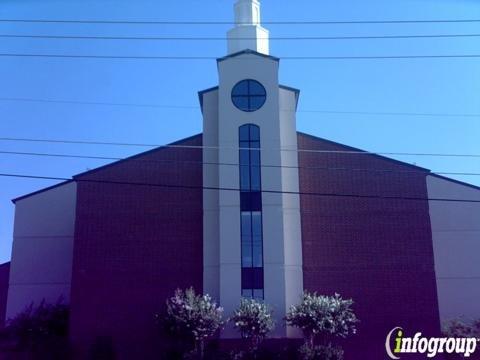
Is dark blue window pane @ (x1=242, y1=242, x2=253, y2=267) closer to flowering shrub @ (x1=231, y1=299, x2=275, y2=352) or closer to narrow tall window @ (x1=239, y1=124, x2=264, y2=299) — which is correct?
narrow tall window @ (x1=239, y1=124, x2=264, y2=299)

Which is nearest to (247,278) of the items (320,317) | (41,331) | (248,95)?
(320,317)

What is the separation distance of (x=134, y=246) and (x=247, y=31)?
13459 millimetres

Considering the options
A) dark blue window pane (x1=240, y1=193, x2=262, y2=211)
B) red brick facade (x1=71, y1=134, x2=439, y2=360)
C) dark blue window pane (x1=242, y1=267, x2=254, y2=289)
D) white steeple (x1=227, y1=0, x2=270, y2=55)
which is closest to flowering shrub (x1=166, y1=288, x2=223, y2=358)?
dark blue window pane (x1=242, y1=267, x2=254, y2=289)

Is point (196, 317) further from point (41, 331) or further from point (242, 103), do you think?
point (242, 103)

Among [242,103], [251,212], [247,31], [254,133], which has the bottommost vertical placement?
[251,212]

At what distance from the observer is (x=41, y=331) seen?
32.9 m

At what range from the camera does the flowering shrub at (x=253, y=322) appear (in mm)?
29359

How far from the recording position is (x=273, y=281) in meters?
31.7

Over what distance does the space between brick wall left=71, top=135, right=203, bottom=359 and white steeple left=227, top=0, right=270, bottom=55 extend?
20.3 ft

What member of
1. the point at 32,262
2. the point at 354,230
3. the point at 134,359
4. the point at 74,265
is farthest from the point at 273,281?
the point at 32,262

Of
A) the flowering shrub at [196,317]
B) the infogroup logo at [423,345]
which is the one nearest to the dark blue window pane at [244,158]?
the flowering shrub at [196,317]

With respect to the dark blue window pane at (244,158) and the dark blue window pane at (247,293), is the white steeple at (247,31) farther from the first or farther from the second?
the dark blue window pane at (247,293)

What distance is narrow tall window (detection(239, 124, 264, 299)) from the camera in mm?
31906

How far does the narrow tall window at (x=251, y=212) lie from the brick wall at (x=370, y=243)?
2.36 metres
